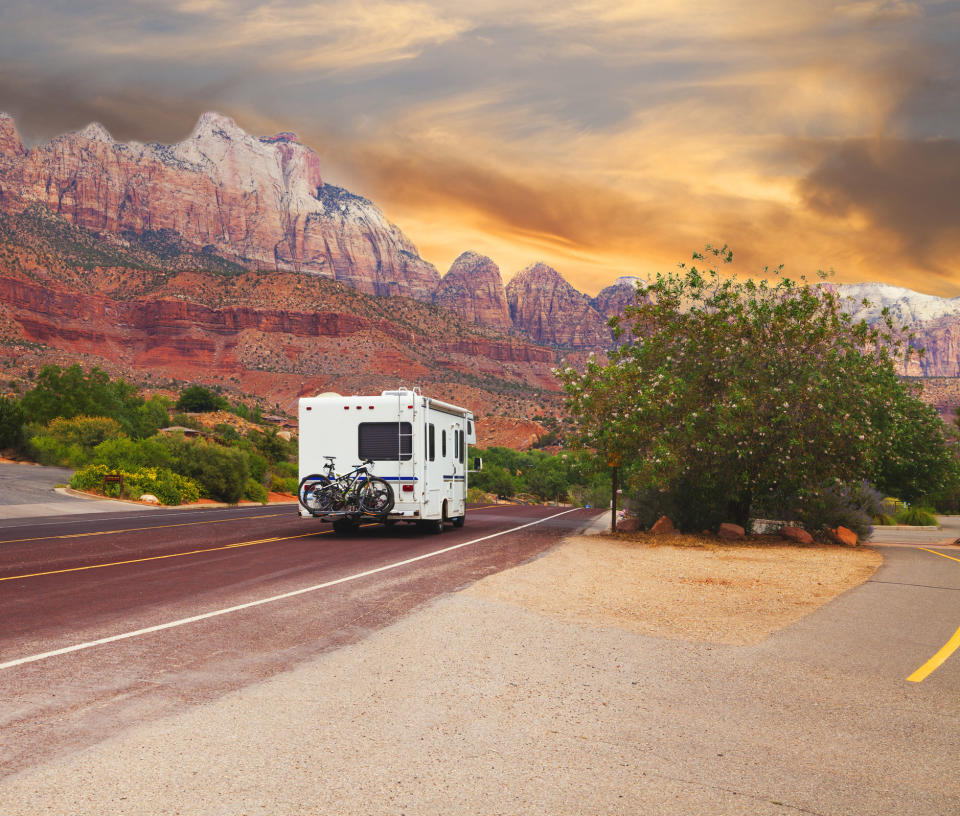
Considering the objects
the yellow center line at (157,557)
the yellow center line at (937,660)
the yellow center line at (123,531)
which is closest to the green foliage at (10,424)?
the yellow center line at (123,531)

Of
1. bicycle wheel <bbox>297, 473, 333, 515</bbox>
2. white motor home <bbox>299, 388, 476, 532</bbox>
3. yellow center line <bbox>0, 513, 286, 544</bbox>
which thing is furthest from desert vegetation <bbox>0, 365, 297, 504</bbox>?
white motor home <bbox>299, 388, 476, 532</bbox>

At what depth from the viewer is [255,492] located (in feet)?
135

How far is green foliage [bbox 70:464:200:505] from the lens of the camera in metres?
31.4

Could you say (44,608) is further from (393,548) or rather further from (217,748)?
(393,548)

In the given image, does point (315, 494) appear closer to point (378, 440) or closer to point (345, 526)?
point (345, 526)

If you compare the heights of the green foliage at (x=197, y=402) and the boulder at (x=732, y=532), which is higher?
the green foliage at (x=197, y=402)

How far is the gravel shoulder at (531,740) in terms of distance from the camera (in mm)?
4332

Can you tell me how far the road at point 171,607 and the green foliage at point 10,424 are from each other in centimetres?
2547

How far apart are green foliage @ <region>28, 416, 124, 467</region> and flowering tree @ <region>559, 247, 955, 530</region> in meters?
27.3

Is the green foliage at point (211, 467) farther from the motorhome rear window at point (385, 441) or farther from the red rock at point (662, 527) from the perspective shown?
the red rock at point (662, 527)

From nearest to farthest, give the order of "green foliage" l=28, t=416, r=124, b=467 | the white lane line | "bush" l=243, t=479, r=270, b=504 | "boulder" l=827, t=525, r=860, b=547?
the white lane line
"boulder" l=827, t=525, r=860, b=547
"green foliage" l=28, t=416, r=124, b=467
"bush" l=243, t=479, r=270, b=504

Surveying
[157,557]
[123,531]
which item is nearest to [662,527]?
[157,557]

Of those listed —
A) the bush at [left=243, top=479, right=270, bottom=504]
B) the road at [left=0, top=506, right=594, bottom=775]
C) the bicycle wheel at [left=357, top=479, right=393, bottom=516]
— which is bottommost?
the bush at [left=243, top=479, right=270, bottom=504]

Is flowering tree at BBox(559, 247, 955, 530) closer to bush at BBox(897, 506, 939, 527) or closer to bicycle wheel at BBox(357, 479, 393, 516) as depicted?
bicycle wheel at BBox(357, 479, 393, 516)
